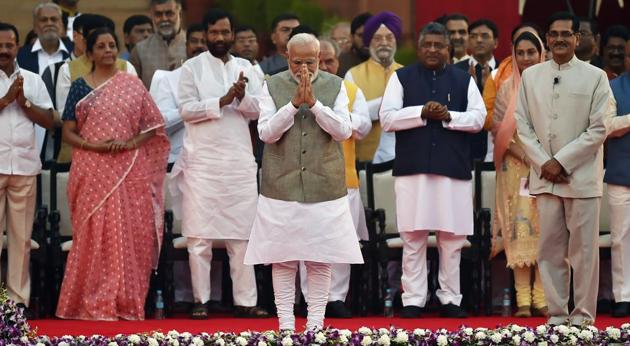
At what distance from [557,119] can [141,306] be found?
3339 millimetres

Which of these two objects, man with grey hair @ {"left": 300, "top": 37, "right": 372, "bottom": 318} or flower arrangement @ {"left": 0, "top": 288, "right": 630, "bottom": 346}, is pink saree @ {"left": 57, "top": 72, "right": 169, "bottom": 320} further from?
flower arrangement @ {"left": 0, "top": 288, "right": 630, "bottom": 346}

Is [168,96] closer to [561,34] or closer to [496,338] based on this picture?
[561,34]

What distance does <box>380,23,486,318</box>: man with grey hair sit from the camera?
40.2ft

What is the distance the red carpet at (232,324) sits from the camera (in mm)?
11430

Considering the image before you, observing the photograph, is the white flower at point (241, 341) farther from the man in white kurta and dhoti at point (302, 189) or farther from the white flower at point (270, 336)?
the man in white kurta and dhoti at point (302, 189)

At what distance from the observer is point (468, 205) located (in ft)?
40.7

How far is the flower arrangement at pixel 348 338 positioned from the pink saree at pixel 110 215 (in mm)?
2332

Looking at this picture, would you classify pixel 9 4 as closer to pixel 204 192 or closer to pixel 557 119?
pixel 204 192

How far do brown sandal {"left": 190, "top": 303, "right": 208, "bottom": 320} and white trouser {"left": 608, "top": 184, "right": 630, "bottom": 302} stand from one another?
118 inches

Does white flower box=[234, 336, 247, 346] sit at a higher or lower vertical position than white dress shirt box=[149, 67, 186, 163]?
lower

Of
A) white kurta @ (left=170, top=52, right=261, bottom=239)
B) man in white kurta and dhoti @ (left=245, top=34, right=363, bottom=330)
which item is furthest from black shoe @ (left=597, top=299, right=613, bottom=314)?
man in white kurta and dhoti @ (left=245, top=34, right=363, bottom=330)

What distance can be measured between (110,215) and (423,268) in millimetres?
2313

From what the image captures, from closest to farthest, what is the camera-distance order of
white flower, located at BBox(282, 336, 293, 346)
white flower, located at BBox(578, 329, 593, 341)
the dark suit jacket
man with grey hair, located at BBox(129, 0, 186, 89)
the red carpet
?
white flower, located at BBox(282, 336, 293, 346) → white flower, located at BBox(578, 329, 593, 341) → the red carpet → man with grey hair, located at BBox(129, 0, 186, 89) → the dark suit jacket

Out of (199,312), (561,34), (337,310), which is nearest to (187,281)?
(199,312)
